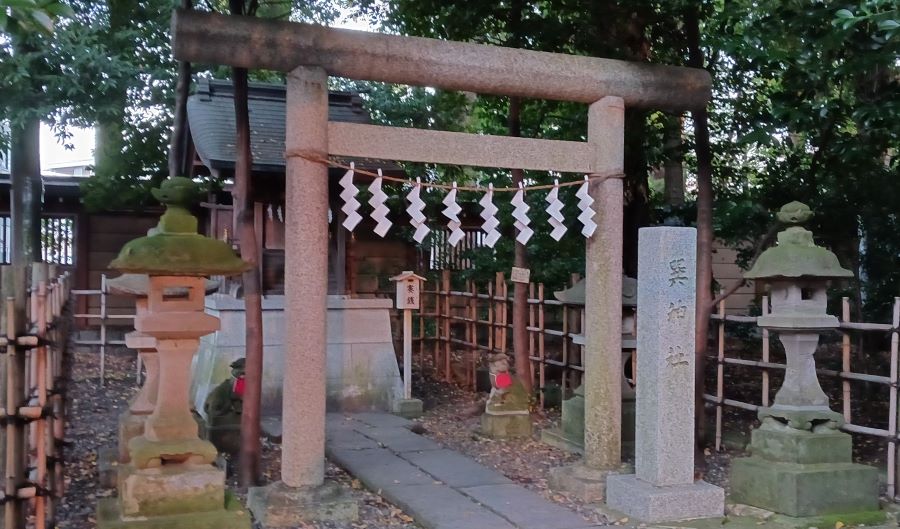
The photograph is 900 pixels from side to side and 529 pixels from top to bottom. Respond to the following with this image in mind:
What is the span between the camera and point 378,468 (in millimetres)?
7477

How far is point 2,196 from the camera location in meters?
14.9

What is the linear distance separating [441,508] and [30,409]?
3039 mm

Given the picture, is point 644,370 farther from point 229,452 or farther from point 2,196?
point 2,196

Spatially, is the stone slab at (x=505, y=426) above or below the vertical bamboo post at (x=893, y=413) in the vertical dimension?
below

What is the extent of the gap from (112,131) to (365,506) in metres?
8.91

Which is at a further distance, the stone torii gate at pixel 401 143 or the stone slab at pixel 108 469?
the stone slab at pixel 108 469

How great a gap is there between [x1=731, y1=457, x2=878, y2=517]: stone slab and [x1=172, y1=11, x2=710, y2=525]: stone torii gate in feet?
3.57

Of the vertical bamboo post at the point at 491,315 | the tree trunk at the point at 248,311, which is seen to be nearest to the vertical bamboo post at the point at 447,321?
the vertical bamboo post at the point at 491,315

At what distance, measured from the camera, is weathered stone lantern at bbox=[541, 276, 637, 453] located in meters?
8.21

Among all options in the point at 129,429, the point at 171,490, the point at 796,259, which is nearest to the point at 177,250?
the point at 171,490

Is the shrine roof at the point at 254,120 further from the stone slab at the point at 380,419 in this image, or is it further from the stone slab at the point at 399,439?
the stone slab at the point at 399,439

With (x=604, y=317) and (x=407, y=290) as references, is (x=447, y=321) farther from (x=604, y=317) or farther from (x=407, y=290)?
(x=604, y=317)

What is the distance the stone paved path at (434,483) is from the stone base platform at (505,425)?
81cm

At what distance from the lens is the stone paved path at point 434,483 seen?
237 inches
